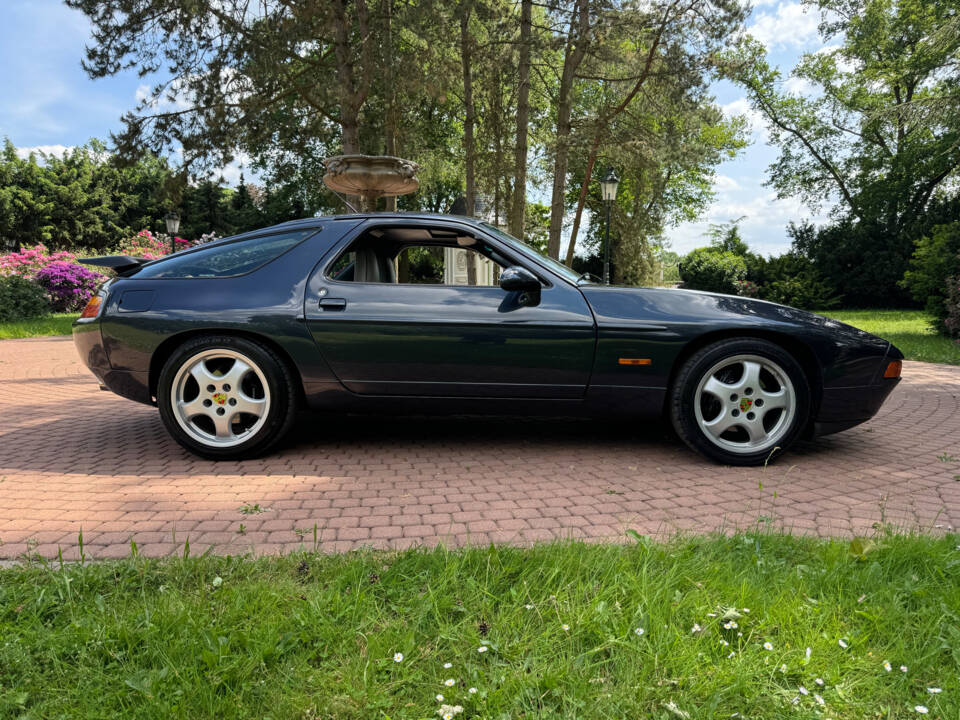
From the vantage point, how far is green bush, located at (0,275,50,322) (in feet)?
50.5

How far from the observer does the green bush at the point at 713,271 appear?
2739 centimetres

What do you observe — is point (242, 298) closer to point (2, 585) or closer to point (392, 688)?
point (2, 585)

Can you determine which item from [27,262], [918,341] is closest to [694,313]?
[918,341]

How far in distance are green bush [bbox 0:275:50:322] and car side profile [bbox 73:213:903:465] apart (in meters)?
15.5

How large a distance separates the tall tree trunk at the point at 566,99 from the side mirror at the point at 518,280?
10.3 meters

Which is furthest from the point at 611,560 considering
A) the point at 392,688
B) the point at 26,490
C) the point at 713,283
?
the point at 713,283

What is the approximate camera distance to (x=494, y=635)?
1.79 m

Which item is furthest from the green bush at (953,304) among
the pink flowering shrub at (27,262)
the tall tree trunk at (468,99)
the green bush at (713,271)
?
the pink flowering shrub at (27,262)

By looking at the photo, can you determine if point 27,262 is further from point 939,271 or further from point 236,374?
point 939,271

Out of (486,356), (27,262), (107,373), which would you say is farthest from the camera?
(27,262)

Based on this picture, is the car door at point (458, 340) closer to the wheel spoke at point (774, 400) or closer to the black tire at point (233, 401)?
the black tire at point (233, 401)

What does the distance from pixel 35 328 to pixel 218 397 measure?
13554mm

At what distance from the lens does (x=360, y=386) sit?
3662 mm

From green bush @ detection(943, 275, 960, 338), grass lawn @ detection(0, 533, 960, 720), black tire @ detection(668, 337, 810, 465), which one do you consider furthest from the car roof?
green bush @ detection(943, 275, 960, 338)
